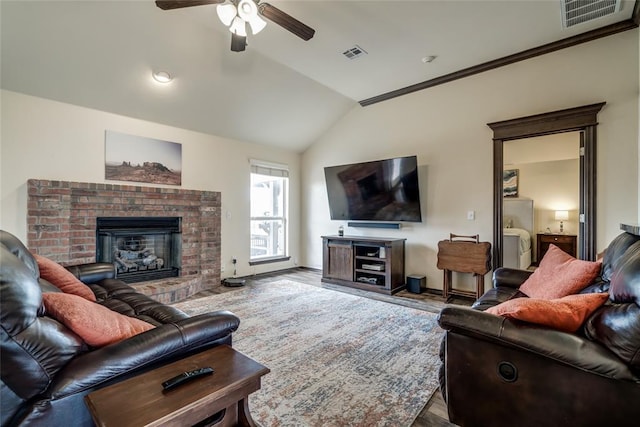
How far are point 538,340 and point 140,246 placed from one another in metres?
4.50

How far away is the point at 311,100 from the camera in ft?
15.7

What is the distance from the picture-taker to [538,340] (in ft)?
4.25

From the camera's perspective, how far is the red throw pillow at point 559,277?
1878mm

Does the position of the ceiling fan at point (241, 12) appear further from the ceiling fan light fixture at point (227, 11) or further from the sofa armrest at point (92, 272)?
the sofa armrest at point (92, 272)

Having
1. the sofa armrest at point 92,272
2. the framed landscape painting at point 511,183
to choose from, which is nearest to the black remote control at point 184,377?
the sofa armrest at point 92,272

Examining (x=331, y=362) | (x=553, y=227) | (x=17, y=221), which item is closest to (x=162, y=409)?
(x=331, y=362)

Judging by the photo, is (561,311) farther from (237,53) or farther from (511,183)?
(511,183)

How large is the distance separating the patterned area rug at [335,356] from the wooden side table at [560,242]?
3794 millimetres

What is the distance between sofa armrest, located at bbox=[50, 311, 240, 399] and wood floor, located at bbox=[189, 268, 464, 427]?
47.3 inches

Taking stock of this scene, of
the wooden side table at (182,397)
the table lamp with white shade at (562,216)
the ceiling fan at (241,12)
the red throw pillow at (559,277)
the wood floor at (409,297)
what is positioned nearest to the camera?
the wooden side table at (182,397)

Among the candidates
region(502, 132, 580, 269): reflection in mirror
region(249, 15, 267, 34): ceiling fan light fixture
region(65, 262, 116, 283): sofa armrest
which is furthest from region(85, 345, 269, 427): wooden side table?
region(502, 132, 580, 269): reflection in mirror

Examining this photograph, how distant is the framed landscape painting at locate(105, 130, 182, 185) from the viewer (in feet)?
12.5

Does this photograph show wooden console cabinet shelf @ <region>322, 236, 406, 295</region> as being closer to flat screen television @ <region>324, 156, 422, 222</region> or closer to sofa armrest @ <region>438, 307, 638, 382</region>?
flat screen television @ <region>324, 156, 422, 222</region>

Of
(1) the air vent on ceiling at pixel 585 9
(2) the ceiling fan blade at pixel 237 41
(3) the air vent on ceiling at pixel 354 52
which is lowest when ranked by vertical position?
(2) the ceiling fan blade at pixel 237 41
